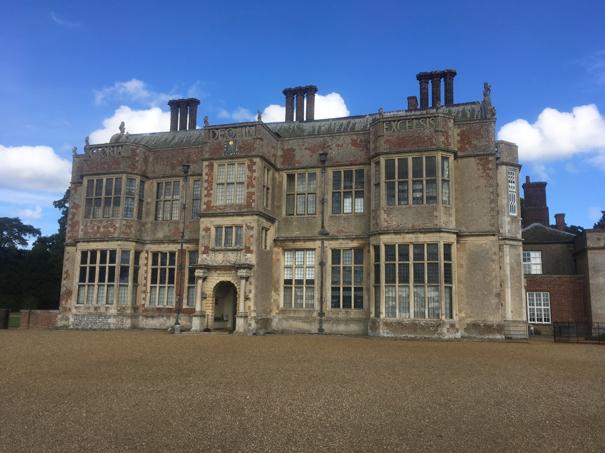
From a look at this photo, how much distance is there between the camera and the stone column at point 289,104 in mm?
27625

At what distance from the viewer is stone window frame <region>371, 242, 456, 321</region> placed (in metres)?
19.6

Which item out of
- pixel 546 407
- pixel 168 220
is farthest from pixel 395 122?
pixel 546 407

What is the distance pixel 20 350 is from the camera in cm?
1383

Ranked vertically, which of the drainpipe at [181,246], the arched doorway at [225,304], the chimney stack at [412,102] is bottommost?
the arched doorway at [225,304]

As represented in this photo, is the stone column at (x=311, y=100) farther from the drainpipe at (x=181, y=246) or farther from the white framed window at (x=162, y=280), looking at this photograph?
the white framed window at (x=162, y=280)

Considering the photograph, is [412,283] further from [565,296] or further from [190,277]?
[565,296]

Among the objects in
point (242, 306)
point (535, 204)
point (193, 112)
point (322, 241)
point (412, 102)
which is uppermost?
point (193, 112)

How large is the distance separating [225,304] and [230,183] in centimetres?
610

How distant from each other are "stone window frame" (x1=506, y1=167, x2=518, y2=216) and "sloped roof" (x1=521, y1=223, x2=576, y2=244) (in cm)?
906

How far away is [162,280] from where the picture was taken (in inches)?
974

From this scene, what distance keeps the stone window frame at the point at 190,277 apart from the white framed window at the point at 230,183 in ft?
11.5

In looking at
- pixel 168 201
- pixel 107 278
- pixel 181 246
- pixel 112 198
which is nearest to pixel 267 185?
pixel 181 246

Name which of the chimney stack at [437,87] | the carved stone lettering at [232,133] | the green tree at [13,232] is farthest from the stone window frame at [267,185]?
the green tree at [13,232]

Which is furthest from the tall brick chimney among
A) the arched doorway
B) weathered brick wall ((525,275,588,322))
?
the arched doorway
